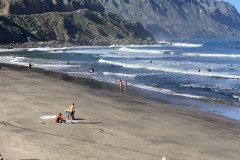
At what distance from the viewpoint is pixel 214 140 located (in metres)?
17.3

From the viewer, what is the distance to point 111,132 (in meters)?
17.2

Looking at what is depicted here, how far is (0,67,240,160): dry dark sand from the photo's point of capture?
14.1 meters

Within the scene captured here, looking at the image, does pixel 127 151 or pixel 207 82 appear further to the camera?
pixel 207 82

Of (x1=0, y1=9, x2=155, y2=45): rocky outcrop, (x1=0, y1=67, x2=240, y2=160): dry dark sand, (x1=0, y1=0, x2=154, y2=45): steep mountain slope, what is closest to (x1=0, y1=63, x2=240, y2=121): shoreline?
(x1=0, y1=67, x2=240, y2=160): dry dark sand

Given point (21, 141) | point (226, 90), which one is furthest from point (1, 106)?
point (226, 90)

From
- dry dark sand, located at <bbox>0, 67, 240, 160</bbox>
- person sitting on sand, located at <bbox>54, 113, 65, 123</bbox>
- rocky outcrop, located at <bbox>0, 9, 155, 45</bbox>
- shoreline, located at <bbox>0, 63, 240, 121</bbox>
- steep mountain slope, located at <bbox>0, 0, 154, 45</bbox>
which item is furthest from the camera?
steep mountain slope, located at <bbox>0, 0, 154, 45</bbox>

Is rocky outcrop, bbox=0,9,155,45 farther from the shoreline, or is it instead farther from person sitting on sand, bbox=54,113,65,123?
person sitting on sand, bbox=54,113,65,123

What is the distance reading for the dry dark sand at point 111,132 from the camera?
46.3ft

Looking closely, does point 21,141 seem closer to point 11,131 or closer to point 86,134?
point 11,131

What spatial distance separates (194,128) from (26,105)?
11265mm

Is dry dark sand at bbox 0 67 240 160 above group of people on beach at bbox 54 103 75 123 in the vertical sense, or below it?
below

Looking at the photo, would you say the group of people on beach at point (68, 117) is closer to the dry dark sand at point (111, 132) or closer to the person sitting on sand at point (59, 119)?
the person sitting on sand at point (59, 119)

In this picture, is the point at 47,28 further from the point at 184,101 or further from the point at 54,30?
the point at 184,101

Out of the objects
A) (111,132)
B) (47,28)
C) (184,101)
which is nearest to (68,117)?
(111,132)
